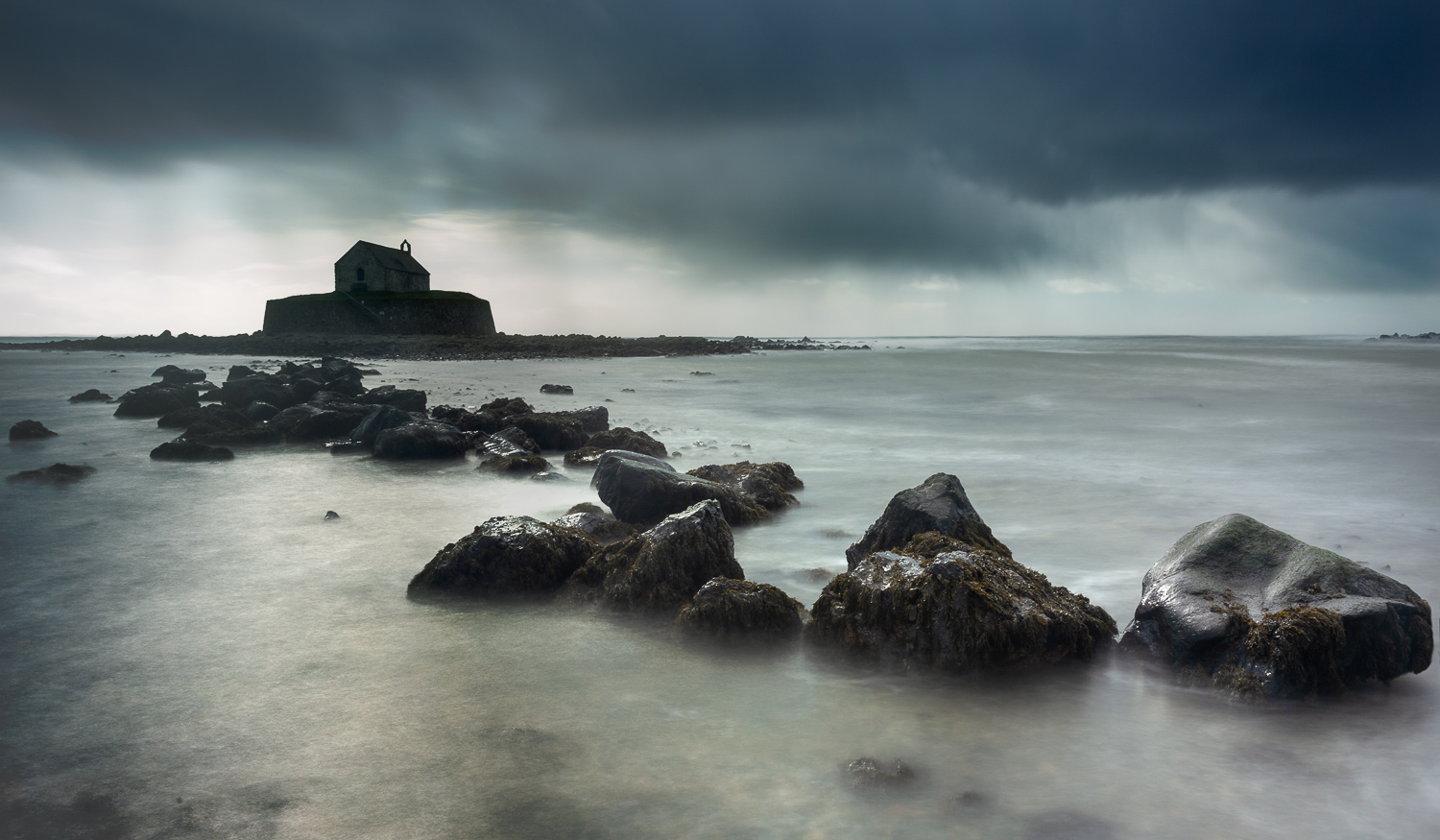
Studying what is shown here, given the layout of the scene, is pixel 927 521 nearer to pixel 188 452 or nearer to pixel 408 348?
pixel 188 452

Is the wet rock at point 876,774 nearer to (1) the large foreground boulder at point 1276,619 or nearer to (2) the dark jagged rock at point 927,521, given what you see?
(1) the large foreground boulder at point 1276,619

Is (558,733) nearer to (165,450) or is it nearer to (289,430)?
(165,450)

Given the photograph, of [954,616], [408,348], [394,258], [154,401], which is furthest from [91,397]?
[394,258]

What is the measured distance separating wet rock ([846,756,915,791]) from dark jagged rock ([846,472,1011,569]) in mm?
1747

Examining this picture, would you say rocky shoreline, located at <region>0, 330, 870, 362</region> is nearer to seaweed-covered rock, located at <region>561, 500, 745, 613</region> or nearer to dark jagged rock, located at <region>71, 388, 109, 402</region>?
dark jagged rock, located at <region>71, 388, 109, 402</region>

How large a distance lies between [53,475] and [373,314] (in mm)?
45898

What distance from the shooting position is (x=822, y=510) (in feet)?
19.4

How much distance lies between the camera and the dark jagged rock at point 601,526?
478 centimetres

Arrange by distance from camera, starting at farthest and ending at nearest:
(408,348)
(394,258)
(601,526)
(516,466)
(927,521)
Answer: (394,258)
(408,348)
(516,466)
(601,526)
(927,521)

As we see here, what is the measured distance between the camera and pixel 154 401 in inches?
480

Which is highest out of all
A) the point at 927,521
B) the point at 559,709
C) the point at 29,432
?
the point at 927,521

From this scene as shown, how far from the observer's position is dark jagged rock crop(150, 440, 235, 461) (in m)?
8.00

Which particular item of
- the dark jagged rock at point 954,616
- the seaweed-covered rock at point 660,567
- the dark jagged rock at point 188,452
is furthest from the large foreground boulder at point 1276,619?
the dark jagged rock at point 188,452

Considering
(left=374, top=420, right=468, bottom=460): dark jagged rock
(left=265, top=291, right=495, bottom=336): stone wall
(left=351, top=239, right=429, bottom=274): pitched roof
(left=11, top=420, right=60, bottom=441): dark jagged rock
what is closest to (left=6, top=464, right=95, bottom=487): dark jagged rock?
(left=374, top=420, right=468, bottom=460): dark jagged rock
